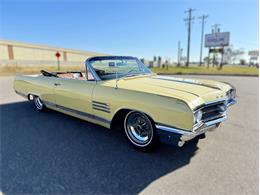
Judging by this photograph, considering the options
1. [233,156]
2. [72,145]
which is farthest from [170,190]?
[72,145]

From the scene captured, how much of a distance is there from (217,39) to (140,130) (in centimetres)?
4161

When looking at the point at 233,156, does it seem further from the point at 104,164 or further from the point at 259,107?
the point at 259,107

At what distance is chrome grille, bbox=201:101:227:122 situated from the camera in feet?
8.36

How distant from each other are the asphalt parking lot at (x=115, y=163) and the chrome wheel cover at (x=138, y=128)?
0.59 feet

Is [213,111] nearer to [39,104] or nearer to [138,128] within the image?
[138,128]

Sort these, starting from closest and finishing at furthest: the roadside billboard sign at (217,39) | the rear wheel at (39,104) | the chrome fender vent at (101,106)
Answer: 1. the chrome fender vent at (101,106)
2. the rear wheel at (39,104)
3. the roadside billboard sign at (217,39)

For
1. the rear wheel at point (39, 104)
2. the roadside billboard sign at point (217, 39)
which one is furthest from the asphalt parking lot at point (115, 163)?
the roadside billboard sign at point (217, 39)

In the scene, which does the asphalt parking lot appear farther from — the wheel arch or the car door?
the car door

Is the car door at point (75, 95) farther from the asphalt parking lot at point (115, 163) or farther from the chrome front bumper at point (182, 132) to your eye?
the chrome front bumper at point (182, 132)

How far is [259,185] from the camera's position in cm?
215

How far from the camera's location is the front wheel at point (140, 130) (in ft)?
9.27

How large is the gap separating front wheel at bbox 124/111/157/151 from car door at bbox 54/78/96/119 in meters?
0.83

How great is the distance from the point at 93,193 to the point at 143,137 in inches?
48.4

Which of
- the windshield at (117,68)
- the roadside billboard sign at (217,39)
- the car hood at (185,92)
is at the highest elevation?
the roadside billboard sign at (217,39)
